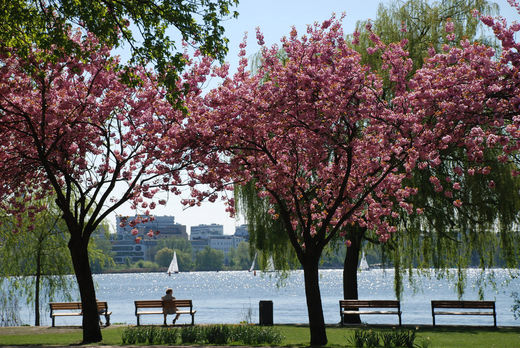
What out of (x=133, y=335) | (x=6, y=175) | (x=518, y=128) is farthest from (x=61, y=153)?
(x=518, y=128)

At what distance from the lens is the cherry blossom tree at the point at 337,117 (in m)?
12.7

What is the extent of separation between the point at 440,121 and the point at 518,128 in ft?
5.62

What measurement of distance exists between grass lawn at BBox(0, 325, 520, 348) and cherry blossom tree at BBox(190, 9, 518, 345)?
249 centimetres

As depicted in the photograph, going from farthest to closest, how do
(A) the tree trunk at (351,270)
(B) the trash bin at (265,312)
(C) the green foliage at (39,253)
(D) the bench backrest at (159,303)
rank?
(C) the green foliage at (39,253) → (A) the tree trunk at (351,270) → (D) the bench backrest at (159,303) → (B) the trash bin at (265,312)

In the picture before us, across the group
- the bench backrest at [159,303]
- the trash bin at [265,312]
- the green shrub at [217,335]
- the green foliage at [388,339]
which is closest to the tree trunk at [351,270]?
the trash bin at [265,312]

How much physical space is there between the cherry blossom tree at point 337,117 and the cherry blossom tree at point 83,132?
4.24ft

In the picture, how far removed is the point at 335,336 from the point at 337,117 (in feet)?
22.2

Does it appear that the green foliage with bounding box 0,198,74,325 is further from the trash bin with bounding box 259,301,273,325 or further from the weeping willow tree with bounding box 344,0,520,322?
the weeping willow tree with bounding box 344,0,520,322

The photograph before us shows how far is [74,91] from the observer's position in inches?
631

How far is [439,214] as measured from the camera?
2089 cm

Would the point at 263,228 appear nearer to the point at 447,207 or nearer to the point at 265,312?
the point at 265,312

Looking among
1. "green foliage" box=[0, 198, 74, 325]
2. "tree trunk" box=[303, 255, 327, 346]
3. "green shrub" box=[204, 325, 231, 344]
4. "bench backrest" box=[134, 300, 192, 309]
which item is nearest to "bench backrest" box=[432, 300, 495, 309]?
"tree trunk" box=[303, 255, 327, 346]

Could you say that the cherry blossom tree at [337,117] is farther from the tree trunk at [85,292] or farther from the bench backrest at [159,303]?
the bench backrest at [159,303]

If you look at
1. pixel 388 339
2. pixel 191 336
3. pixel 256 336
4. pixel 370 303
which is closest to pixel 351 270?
pixel 370 303
